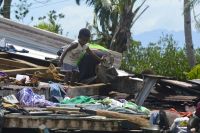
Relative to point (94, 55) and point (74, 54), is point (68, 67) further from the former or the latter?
point (94, 55)

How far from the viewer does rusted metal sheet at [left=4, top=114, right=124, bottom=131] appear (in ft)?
27.7

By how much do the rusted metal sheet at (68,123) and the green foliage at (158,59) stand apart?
59.9 feet

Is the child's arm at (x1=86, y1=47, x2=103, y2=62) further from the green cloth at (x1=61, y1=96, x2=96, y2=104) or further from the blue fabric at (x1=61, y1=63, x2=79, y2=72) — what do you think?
the green cloth at (x1=61, y1=96, x2=96, y2=104)

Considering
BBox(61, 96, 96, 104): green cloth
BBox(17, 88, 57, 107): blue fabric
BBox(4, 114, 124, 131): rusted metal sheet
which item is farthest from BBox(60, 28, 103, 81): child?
BBox(4, 114, 124, 131): rusted metal sheet

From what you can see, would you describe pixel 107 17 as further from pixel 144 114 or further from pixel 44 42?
pixel 144 114

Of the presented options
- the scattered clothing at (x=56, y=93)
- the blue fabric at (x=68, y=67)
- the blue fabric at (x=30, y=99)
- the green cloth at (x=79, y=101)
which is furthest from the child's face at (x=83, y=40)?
the blue fabric at (x=30, y=99)

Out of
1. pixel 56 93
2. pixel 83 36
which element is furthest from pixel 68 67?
pixel 56 93

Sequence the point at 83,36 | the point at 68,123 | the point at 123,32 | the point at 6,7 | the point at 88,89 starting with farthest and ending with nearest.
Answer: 1. the point at 6,7
2. the point at 123,32
3. the point at 83,36
4. the point at 88,89
5. the point at 68,123

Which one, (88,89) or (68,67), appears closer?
(88,89)

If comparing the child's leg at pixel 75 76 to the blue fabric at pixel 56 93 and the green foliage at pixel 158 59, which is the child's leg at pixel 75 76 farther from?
the green foliage at pixel 158 59

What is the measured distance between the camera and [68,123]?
847 centimetres

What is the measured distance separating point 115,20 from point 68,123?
68.7 ft

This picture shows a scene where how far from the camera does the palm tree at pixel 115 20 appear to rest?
2617 centimetres

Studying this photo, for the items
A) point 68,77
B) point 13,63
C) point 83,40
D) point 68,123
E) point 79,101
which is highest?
point 83,40
